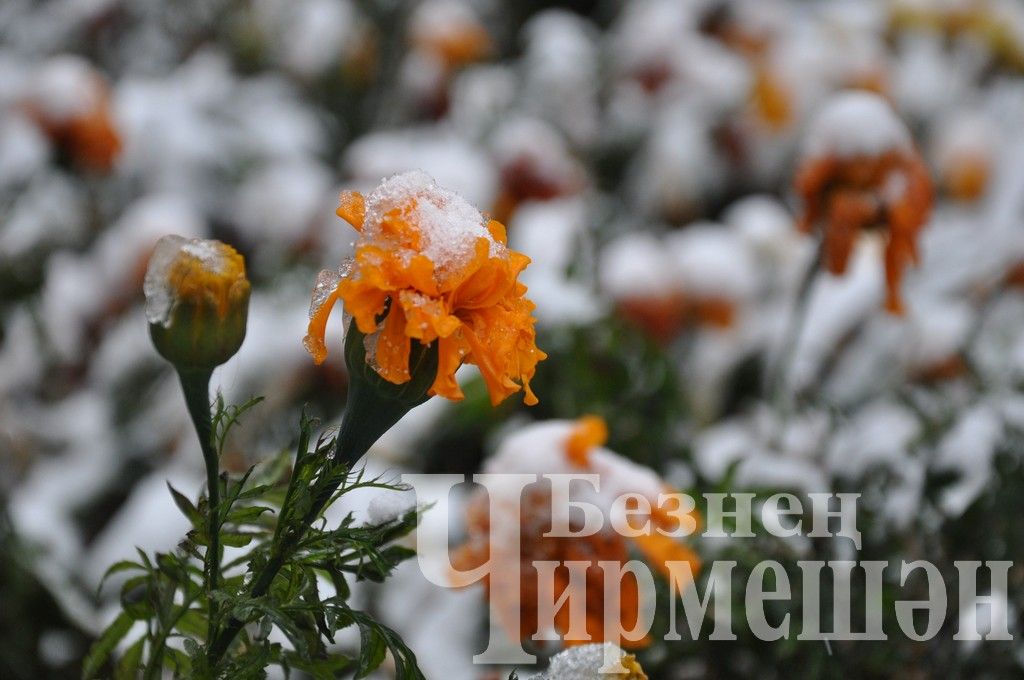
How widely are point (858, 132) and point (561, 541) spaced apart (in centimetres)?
38

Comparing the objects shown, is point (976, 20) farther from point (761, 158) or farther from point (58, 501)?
point (58, 501)

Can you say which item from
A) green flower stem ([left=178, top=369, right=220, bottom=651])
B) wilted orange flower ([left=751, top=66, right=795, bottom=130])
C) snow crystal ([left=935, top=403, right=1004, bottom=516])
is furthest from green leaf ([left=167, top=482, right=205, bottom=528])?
wilted orange flower ([left=751, top=66, right=795, bottom=130])

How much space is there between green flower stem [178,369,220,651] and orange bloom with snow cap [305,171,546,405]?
37mm

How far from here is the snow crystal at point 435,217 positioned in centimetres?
26

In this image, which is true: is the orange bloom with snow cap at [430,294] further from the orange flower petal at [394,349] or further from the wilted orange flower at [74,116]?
the wilted orange flower at [74,116]

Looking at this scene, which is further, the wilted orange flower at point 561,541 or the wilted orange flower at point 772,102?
the wilted orange flower at point 772,102

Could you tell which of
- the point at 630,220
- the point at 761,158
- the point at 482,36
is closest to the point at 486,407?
the point at 630,220

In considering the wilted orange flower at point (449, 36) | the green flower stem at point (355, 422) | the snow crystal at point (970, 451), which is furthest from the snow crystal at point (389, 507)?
the wilted orange flower at point (449, 36)

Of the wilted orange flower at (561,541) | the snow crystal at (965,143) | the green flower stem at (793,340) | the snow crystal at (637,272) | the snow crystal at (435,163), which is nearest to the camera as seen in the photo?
the wilted orange flower at (561,541)

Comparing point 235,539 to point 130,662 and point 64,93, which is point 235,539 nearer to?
point 130,662

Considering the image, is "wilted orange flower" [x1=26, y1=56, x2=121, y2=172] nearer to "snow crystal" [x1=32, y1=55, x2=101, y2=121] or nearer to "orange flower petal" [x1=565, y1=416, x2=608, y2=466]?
"snow crystal" [x1=32, y1=55, x2=101, y2=121]

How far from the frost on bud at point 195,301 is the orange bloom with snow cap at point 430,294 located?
0.02m

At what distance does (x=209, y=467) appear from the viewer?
267 mm

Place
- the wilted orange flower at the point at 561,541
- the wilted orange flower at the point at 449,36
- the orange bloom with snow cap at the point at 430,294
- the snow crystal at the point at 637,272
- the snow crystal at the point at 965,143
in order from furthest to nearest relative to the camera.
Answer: the wilted orange flower at the point at 449,36 → the snow crystal at the point at 965,143 → the snow crystal at the point at 637,272 → the wilted orange flower at the point at 561,541 → the orange bloom with snow cap at the point at 430,294
